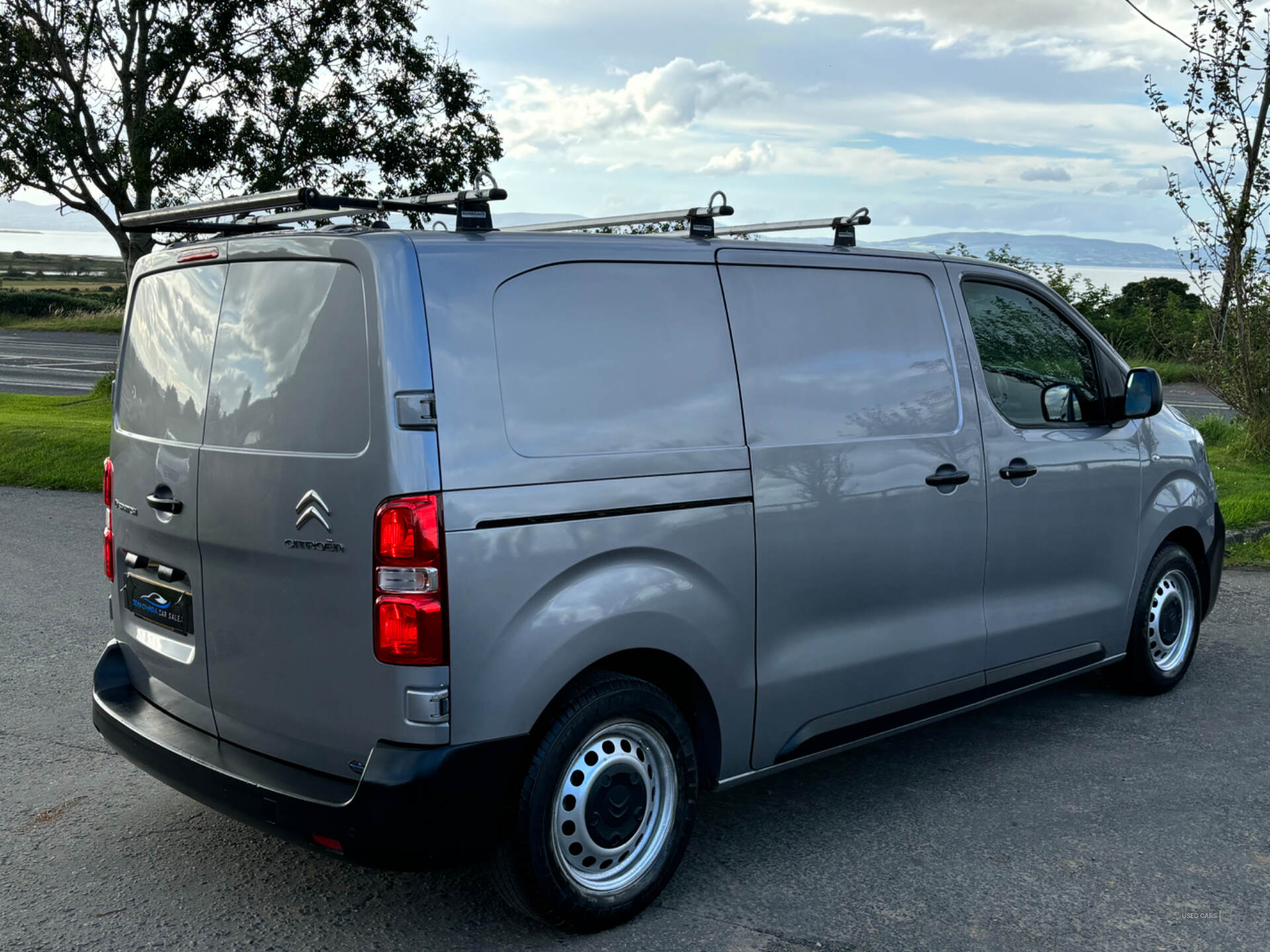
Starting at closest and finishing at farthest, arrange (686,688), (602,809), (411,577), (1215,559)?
(411,577) → (602,809) → (686,688) → (1215,559)

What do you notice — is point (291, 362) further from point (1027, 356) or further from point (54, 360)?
point (54, 360)

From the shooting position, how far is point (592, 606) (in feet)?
11.2

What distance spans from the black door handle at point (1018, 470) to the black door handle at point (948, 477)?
0.23 metres

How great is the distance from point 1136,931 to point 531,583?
201 centimetres

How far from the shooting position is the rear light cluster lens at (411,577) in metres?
3.12

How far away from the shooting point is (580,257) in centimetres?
359

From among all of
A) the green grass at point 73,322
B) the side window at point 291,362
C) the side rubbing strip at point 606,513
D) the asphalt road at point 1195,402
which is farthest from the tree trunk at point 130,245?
the green grass at point 73,322

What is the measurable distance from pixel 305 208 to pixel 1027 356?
9.65 ft

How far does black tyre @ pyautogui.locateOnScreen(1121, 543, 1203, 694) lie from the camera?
5641 mm

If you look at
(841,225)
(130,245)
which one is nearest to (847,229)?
(841,225)

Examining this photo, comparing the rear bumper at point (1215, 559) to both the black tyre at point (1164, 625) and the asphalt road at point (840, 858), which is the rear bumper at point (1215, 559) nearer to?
the black tyre at point (1164, 625)

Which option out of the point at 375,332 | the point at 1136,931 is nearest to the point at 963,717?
the point at 1136,931

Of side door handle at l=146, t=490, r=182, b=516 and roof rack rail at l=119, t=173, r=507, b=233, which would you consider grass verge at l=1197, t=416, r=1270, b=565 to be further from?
side door handle at l=146, t=490, r=182, b=516

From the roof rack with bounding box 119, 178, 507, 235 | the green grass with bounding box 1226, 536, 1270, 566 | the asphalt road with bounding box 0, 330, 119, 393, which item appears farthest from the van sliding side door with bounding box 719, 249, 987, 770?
the asphalt road with bounding box 0, 330, 119, 393
